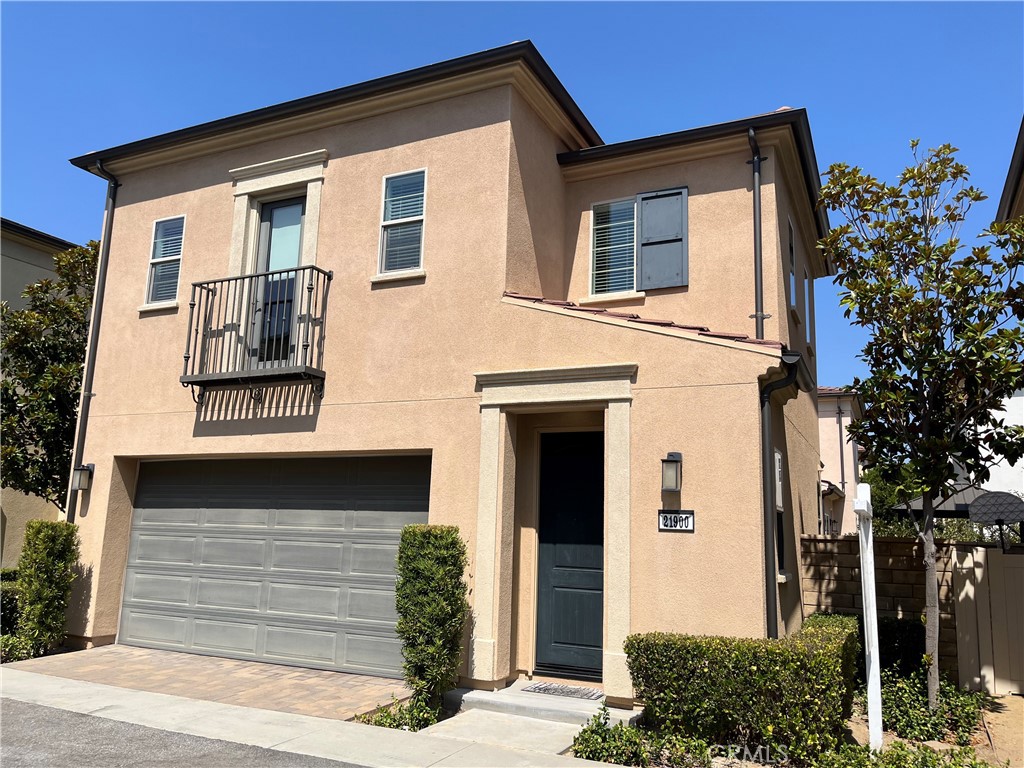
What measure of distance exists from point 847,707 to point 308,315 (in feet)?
24.5

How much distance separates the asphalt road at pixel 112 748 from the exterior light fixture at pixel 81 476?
4.36 meters

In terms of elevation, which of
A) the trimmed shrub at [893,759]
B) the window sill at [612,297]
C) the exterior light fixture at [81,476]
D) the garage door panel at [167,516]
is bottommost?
the trimmed shrub at [893,759]

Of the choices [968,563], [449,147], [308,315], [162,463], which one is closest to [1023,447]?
[968,563]

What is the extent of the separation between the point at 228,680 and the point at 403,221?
19.3 ft

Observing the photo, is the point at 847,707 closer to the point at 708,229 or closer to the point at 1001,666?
the point at 1001,666

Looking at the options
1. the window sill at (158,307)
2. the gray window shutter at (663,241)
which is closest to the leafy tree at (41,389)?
the window sill at (158,307)

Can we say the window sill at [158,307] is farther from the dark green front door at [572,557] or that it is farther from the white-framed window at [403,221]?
the dark green front door at [572,557]

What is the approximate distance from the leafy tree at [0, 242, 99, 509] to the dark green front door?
874 cm

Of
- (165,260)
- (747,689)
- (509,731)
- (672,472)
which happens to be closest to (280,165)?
(165,260)

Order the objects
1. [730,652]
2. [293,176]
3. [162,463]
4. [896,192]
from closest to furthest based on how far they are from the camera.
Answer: [730,652] < [896,192] < [293,176] < [162,463]

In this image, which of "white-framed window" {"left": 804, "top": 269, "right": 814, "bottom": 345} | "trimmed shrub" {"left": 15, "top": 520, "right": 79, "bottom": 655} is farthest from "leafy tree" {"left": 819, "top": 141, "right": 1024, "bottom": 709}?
"trimmed shrub" {"left": 15, "top": 520, "right": 79, "bottom": 655}

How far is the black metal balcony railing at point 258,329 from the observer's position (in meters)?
9.95

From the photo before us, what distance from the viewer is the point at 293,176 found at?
34.8 ft

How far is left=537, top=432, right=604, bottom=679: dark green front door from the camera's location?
27.5ft
